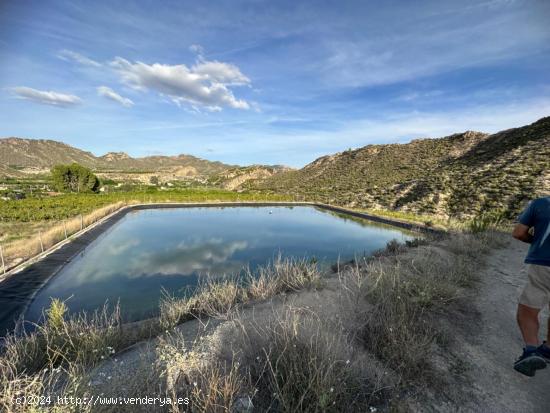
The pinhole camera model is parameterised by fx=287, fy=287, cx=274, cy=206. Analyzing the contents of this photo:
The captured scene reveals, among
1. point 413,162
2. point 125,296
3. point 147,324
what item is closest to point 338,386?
point 147,324

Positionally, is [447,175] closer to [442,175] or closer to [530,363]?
[442,175]

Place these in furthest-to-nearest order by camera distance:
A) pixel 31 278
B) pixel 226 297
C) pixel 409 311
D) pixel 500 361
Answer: pixel 31 278 → pixel 226 297 → pixel 409 311 → pixel 500 361

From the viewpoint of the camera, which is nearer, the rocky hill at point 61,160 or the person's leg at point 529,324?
the person's leg at point 529,324

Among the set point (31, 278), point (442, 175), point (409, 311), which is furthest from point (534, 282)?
point (442, 175)

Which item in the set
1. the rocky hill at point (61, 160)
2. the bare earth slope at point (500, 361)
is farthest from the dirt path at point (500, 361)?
the rocky hill at point (61, 160)

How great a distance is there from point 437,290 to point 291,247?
8.23 metres

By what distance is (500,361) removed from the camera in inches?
103

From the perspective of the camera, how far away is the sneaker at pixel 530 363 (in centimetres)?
220

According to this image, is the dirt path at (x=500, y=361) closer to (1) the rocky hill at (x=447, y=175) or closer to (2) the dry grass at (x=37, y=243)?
(2) the dry grass at (x=37, y=243)

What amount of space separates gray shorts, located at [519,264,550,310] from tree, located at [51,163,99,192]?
167ft

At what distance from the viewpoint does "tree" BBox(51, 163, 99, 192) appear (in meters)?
41.9

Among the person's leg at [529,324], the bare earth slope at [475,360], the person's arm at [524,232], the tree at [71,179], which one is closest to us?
the bare earth slope at [475,360]

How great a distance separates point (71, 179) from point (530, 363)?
52.3 m

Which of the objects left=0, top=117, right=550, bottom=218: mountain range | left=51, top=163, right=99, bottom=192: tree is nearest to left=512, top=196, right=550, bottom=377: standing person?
left=0, top=117, right=550, bottom=218: mountain range
